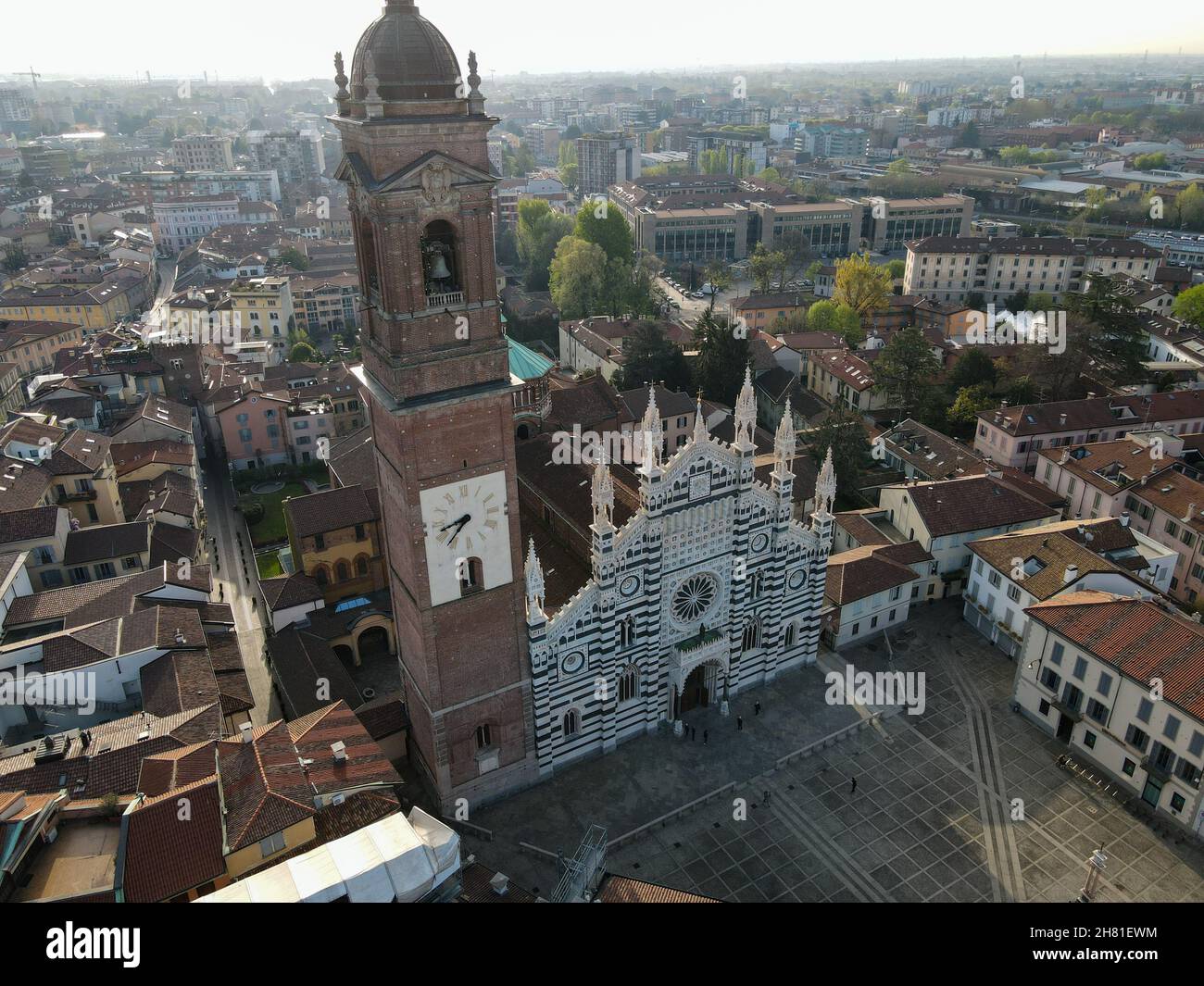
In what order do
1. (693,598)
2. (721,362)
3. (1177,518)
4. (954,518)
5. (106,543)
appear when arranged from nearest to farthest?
(693,598) < (106,543) < (1177,518) < (954,518) < (721,362)

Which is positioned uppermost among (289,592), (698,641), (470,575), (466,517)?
(466,517)

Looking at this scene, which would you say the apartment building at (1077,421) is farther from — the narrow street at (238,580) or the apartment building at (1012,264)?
the narrow street at (238,580)

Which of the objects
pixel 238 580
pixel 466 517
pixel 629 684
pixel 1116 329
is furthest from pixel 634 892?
pixel 1116 329

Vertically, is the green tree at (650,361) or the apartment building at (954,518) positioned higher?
the green tree at (650,361)

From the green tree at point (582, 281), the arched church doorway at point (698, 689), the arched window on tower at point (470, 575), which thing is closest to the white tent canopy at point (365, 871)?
the arched window on tower at point (470, 575)

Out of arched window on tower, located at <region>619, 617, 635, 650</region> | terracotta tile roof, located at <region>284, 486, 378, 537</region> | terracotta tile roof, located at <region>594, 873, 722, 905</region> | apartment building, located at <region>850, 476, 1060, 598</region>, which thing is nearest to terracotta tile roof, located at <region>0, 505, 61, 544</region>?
terracotta tile roof, located at <region>284, 486, 378, 537</region>

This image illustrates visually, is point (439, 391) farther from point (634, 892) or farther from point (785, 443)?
point (634, 892)
